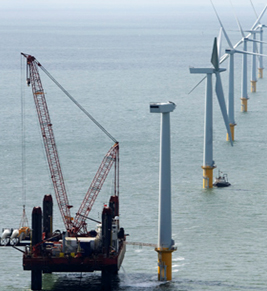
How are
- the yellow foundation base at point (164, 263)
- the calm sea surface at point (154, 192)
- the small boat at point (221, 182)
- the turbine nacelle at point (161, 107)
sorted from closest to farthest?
1. the yellow foundation base at point (164, 263)
2. the turbine nacelle at point (161, 107)
3. the calm sea surface at point (154, 192)
4. the small boat at point (221, 182)

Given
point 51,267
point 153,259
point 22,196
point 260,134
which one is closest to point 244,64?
point 260,134

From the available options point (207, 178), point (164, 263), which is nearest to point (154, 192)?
point (207, 178)

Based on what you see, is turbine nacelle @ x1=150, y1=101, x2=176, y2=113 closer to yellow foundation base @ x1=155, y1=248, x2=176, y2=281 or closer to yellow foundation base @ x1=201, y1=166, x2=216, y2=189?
yellow foundation base @ x1=155, y1=248, x2=176, y2=281

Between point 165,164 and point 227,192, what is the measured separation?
43.4 meters

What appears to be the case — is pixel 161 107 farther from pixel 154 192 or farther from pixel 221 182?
pixel 221 182

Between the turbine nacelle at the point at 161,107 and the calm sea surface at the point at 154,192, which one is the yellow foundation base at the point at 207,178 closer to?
the calm sea surface at the point at 154,192

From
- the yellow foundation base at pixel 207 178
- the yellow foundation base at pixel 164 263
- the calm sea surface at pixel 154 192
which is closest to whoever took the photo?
the yellow foundation base at pixel 164 263

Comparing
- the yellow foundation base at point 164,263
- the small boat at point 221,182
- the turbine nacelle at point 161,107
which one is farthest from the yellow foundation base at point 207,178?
the turbine nacelle at point 161,107

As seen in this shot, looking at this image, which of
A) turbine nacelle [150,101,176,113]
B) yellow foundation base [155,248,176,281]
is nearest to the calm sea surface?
yellow foundation base [155,248,176,281]

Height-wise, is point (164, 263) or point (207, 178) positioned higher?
point (164, 263)

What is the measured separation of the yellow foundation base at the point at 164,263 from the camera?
7644 centimetres

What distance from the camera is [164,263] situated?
77.4 metres

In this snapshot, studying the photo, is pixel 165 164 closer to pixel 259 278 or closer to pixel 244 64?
pixel 259 278

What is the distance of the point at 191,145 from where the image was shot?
15400 centimetres
